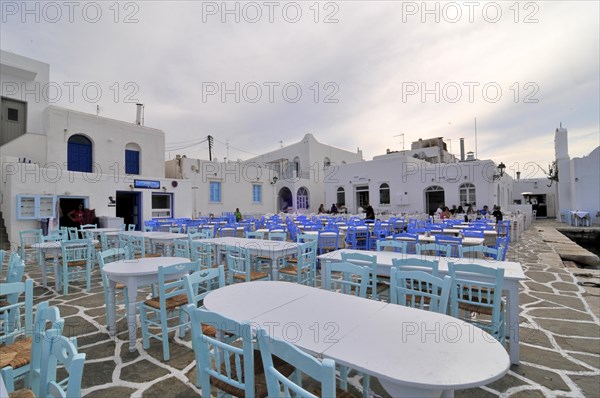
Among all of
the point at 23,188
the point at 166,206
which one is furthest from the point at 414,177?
the point at 23,188

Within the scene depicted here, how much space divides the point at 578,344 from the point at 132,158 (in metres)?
Answer: 17.9

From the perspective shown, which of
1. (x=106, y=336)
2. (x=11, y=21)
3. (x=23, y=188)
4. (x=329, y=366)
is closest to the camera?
(x=329, y=366)

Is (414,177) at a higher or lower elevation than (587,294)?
higher

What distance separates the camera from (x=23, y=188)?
35.9 feet

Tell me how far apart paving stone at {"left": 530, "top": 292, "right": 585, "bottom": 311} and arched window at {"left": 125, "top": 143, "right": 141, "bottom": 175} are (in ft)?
55.7

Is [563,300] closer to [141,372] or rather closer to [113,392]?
[141,372]

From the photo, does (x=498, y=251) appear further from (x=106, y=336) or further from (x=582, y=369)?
(x=106, y=336)

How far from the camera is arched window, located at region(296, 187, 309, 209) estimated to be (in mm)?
24470

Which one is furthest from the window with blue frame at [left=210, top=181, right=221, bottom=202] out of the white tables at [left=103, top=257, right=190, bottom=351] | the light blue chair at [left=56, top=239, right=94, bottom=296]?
the white tables at [left=103, top=257, right=190, bottom=351]

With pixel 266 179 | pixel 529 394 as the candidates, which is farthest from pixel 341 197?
pixel 529 394

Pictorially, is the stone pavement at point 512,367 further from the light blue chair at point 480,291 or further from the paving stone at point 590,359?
the light blue chair at point 480,291

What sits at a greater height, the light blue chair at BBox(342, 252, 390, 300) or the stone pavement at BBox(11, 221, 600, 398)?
the light blue chair at BBox(342, 252, 390, 300)

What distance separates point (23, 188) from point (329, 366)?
13.9 metres

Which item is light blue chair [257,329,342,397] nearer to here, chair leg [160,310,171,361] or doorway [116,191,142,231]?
chair leg [160,310,171,361]
